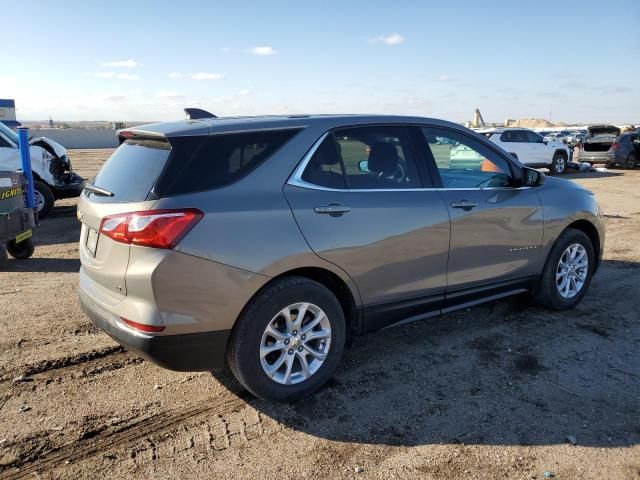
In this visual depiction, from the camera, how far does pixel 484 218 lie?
436cm

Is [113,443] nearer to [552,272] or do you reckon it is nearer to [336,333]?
[336,333]

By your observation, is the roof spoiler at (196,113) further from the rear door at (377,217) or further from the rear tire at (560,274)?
the rear tire at (560,274)

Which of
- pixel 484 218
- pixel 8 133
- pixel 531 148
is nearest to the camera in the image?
pixel 484 218

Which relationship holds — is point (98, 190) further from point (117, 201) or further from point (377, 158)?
point (377, 158)

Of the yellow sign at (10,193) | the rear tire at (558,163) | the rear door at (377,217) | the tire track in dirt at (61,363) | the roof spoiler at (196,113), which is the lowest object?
the tire track in dirt at (61,363)

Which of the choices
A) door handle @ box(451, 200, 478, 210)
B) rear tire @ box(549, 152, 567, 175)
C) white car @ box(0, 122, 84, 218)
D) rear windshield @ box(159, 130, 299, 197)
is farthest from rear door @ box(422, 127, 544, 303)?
rear tire @ box(549, 152, 567, 175)

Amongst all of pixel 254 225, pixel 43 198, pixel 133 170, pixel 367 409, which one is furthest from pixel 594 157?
pixel 133 170

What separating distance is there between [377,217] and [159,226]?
147cm

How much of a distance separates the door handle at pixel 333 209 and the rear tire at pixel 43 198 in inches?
357

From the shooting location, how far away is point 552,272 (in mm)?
5000

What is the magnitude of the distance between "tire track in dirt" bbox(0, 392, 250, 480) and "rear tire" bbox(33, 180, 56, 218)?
8.74 meters

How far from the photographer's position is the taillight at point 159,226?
298 centimetres

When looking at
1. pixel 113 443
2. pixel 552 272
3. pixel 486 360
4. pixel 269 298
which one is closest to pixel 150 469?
pixel 113 443

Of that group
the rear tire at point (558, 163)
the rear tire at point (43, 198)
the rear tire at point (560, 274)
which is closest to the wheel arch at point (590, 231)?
the rear tire at point (560, 274)
